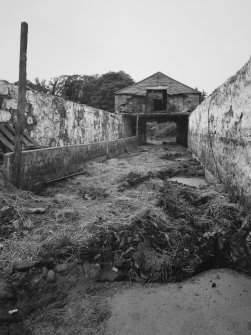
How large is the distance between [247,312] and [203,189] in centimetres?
314

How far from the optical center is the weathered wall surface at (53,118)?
6273 millimetres

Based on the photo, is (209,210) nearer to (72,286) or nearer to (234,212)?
(234,212)

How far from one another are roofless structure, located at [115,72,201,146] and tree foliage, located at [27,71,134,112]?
53.1ft

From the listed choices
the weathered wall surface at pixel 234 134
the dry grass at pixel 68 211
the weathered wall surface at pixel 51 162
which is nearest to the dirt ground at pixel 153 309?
the dry grass at pixel 68 211

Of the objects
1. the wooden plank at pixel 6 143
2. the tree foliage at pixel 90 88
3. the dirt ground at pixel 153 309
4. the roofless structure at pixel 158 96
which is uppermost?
the tree foliage at pixel 90 88

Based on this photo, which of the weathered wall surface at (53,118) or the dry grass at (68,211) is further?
the weathered wall surface at (53,118)

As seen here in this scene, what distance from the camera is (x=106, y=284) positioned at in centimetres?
247

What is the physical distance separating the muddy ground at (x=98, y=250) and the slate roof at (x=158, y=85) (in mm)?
18933

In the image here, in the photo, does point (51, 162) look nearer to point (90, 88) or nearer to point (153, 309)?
point (153, 309)

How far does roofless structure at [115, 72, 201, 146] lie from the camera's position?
21.4m

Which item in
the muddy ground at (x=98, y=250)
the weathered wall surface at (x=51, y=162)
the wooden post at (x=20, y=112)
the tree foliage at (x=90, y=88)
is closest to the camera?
the muddy ground at (x=98, y=250)

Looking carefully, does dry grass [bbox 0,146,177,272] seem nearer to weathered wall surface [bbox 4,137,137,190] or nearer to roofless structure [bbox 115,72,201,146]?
weathered wall surface [bbox 4,137,137,190]

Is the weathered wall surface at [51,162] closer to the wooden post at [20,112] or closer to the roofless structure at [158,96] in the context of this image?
the wooden post at [20,112]

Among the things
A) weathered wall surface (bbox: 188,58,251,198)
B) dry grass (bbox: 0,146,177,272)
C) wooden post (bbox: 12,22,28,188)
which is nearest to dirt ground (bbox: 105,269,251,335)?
dry grass (bbox: 0,146,177,272)
